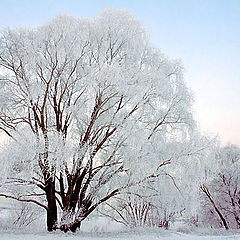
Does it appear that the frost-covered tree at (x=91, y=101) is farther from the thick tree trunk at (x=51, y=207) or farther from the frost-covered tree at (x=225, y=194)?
the frost-covered tree at (x=225, y=194)

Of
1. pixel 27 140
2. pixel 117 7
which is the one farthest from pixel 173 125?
pixel 27 140

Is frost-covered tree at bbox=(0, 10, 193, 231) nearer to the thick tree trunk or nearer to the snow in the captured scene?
the thick tree trunk

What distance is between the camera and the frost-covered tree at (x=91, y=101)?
8.05 m

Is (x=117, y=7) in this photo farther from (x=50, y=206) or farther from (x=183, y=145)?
(x=50, y=206)

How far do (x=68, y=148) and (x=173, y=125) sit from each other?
4205mm

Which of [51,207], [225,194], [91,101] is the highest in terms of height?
[91,101]

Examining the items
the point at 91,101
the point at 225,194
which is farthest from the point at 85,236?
the point at 225,194

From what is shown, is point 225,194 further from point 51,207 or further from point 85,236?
point 51,207

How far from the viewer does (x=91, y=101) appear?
320 inches

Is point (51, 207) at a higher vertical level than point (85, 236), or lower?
higher

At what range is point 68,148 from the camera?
705cm

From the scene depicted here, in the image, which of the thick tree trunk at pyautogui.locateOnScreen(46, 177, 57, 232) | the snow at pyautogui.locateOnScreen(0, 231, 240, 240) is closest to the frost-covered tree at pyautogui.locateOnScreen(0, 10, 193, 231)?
the thick tree trunk at pyautogui.locateOnScreen(46, 177, 57, 232)

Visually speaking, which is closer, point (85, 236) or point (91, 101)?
point (91, 101)

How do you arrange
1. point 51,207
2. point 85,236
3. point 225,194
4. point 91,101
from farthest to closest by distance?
point 225,194 < point 51,207 < point 85,236 < point 91,101
